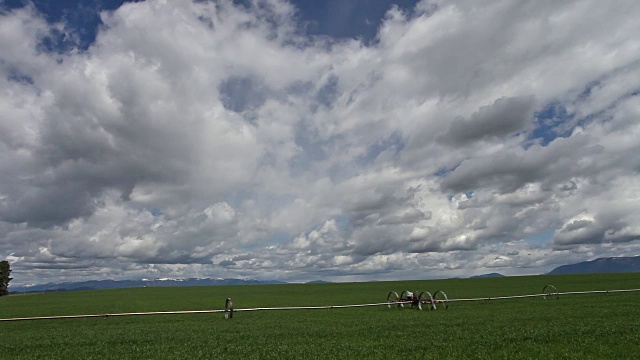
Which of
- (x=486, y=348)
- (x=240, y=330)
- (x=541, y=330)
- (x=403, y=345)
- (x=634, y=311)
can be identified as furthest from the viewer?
(x=634, y=311)

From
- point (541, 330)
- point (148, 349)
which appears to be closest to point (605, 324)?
point (541, 330)

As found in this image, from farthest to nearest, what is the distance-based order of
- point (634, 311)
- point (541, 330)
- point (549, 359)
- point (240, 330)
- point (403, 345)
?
point (634, 311)
point (240, 330)
point (541, 330)
point (403, 345)
point (549, 359)

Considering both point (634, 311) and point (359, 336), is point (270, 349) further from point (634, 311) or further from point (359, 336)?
point (634, 311)

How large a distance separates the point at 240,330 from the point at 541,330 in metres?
15.0

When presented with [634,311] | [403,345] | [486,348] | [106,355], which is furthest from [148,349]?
[634,311]

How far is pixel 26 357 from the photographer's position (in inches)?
651

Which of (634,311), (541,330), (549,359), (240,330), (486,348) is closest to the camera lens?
(549,359)

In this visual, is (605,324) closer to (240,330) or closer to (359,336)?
(359,336)

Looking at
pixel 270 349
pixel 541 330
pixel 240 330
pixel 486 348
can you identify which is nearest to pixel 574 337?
pixel 541 330

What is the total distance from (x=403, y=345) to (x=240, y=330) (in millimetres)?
10455

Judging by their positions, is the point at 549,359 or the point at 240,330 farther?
the point at 240,330

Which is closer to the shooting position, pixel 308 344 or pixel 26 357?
pixel 26 357

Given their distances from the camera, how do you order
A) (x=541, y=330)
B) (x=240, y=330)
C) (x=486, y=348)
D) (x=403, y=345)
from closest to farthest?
(x=486, y=348)
(x=403, y=345)
(x=541, y=330)
(x=240, y=330)

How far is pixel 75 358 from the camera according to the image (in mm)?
15953
